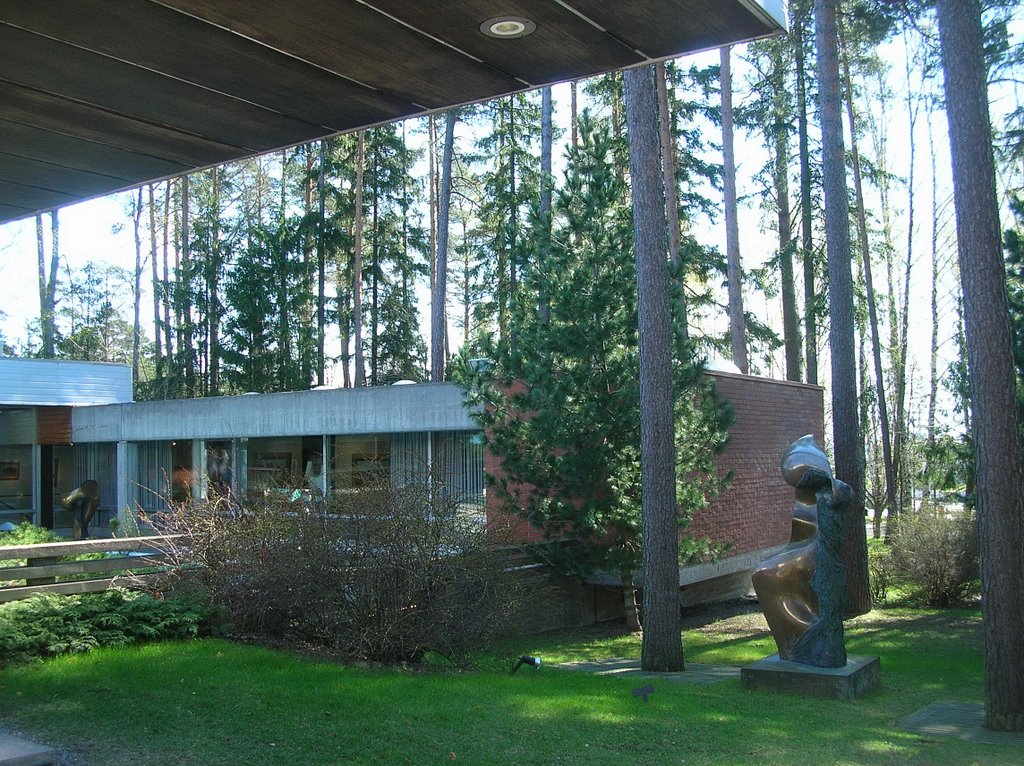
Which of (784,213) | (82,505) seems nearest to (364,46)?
(82,505)

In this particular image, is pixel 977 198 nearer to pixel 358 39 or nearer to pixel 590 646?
pixel 358 39

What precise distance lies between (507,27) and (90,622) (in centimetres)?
700

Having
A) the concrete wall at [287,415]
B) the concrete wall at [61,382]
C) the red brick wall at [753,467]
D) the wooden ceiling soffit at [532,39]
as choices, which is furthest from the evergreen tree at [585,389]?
the concrete wall at [61,382]

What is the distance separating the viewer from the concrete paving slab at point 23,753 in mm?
5066

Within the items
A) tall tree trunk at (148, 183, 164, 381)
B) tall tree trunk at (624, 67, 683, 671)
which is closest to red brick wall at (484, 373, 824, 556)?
tall tree trunk at (624, 67, 683, 671)

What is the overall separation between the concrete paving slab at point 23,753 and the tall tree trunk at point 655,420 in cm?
735

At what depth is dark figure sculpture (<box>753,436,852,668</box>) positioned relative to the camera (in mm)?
9953

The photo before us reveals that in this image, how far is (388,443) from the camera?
61.8 ft

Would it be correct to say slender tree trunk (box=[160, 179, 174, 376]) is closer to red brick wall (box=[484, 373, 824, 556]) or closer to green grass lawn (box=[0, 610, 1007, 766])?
red brick wall (box=[484, 373, 824, 556])

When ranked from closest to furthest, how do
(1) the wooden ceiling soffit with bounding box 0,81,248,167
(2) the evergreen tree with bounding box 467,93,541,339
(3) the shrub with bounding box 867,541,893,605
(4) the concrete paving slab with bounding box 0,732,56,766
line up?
(1) the wooden ceiling soffit with bounding box 0,81,248,167
(4) the concrete paving slab with bounding box 0,732,56,766
(3) the shrub with bounding box 867,541,893,605
(2) the evergreen tree with bounding box 467,93,541,339

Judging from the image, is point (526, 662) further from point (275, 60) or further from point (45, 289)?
point (45, 289)

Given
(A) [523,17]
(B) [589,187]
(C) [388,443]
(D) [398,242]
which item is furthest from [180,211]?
(A) [523,17]

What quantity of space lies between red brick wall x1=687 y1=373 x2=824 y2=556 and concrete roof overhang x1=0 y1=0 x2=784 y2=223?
40.7 feet

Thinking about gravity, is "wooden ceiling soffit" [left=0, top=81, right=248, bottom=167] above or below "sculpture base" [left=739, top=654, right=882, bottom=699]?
above
